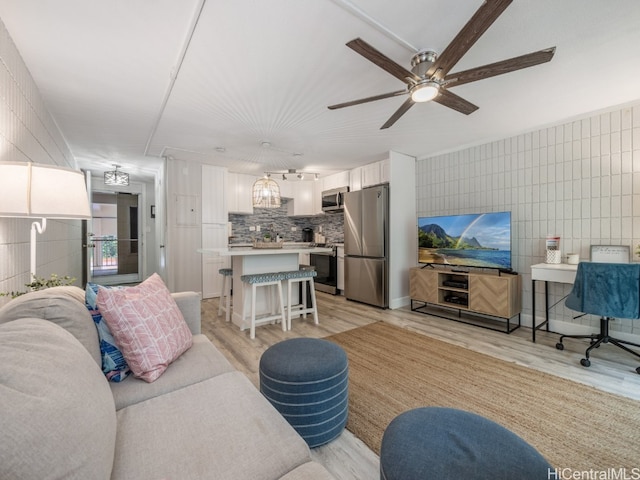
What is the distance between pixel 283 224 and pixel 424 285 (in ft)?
11.5

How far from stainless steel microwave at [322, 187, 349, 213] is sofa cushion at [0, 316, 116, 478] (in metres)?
4.58

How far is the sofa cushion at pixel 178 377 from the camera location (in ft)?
3.75

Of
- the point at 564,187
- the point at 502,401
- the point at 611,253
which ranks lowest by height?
the point at 502,401

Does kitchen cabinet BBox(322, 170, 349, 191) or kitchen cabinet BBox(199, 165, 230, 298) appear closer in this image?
kitchen cabinet BBox(199, 165, 230, 298)

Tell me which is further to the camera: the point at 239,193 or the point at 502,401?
the point at 239,193

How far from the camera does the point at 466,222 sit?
140 inches

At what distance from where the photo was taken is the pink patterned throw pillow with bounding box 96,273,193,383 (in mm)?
1222

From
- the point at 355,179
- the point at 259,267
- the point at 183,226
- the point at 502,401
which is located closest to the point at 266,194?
the point at 259,267

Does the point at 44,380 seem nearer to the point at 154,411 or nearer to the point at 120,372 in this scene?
the point at 154,411

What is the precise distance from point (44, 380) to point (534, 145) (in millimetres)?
4398

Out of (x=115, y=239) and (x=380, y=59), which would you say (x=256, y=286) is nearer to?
(x=380, y=59)

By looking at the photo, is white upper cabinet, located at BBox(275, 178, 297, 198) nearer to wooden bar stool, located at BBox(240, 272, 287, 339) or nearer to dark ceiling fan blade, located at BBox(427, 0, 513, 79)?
wooden bar stool, located at BBox(240, 272, 287, 339)

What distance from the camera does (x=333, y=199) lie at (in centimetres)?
531

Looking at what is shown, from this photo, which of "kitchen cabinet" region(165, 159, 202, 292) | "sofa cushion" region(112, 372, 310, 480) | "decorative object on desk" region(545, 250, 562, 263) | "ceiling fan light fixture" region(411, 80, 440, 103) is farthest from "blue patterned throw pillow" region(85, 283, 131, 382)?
"decorative object on desk" region(545, 250, 562, 263)
